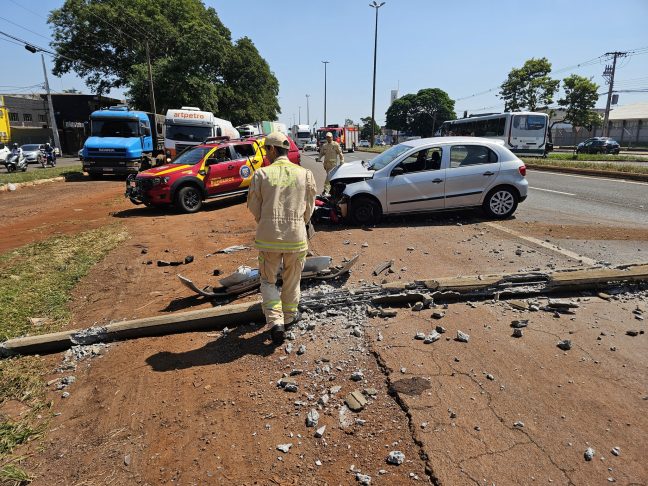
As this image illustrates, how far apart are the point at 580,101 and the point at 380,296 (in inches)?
2231

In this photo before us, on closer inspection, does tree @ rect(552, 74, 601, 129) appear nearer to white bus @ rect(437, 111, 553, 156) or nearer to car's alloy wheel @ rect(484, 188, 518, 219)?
white bus @ rect(437, 111, 553, 156)

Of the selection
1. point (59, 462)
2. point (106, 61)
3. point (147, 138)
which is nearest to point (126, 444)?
point (59, 462)

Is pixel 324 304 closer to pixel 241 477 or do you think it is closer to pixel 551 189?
pixel 241 477

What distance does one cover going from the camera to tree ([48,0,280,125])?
34844 millimetres

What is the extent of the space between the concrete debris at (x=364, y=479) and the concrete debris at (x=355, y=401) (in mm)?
576

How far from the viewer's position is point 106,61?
43.1m

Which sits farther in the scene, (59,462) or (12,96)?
(12,96)

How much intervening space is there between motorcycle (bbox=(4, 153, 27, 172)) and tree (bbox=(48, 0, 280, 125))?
12.9 metres

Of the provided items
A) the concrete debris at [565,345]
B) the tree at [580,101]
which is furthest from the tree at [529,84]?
the concrete debris at [565,345]

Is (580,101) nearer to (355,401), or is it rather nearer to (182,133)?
(182,133)

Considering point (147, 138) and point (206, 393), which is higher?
point (147, 138)

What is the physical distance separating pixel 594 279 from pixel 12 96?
75.1 meters

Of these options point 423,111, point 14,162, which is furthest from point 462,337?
point 423,111

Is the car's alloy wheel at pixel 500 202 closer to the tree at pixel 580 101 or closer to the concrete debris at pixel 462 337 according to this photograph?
the concrete debris at pixel 462 337
